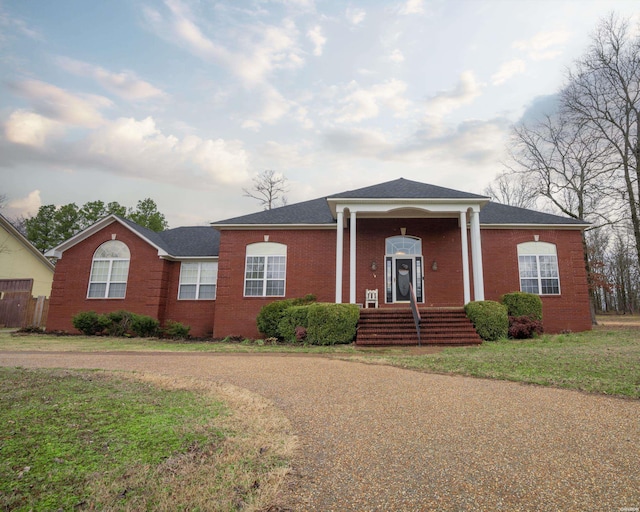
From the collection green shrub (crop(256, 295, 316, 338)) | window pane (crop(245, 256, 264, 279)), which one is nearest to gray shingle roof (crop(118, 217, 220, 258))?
window pane (crop(245, 256, 264, 279))

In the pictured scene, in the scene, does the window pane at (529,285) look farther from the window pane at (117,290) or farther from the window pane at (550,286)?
the window pane at (117,290)

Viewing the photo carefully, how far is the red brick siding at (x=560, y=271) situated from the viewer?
1491 cm

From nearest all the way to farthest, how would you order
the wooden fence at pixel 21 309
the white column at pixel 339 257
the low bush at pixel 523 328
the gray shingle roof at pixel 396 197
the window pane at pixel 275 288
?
the low bush at pixel 523 328
the white column at pixel 339 257
the gray shingle roof at pixel 396 197
the window pane at pixel 275 288
the wooden fence at pixel 21 309

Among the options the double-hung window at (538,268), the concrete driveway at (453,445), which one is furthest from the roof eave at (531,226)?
the concrete driveway at (453,445)

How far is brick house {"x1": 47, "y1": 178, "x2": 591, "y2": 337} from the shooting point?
49.9 feet

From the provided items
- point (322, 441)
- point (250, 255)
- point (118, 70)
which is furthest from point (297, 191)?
point (322, 441)

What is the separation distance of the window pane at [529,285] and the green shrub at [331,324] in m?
8.00

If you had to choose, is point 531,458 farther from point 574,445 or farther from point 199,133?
point 199,133

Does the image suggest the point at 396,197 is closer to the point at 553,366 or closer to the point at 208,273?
the point at 553,366

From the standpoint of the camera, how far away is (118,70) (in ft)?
39.9

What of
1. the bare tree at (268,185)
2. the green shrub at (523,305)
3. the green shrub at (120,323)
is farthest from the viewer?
the bare tree at (268,185)

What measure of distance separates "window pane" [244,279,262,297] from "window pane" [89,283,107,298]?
6623mm

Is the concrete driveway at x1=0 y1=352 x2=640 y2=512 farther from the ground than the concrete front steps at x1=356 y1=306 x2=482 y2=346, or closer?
closer

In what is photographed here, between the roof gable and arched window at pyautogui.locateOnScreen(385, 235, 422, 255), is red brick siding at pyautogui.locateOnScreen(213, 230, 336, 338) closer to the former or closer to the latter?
the roof gable
